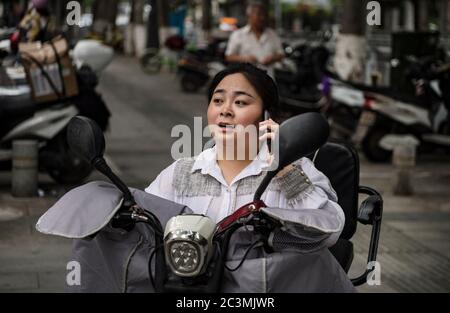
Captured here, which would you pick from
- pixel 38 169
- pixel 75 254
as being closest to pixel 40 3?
pixel 38 169

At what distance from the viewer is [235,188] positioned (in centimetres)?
327

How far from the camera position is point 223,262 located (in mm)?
2736

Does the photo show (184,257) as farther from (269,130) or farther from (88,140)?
(269,130)

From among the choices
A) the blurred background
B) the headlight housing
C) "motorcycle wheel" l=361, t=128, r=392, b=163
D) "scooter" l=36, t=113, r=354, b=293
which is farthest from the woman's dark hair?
"motorcycle wheel" l=361, t=128, r=392, b=163

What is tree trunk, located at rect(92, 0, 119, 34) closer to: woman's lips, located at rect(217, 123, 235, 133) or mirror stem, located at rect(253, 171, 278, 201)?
woman's lips, located at rect(217, 123, 235, 133)

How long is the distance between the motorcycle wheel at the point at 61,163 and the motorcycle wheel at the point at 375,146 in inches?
155

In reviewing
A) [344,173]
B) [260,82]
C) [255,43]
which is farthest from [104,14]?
[260,82]

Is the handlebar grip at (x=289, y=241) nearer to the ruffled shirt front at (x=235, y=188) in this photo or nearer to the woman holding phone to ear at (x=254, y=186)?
the woman holding phone to ear at (x=254, y=186)

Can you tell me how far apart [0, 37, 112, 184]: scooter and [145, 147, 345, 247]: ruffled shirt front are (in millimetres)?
6310

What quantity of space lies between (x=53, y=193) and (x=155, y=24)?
88.0 ft

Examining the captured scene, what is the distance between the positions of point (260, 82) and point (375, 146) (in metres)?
9.42

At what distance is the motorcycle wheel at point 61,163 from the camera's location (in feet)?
31.7
